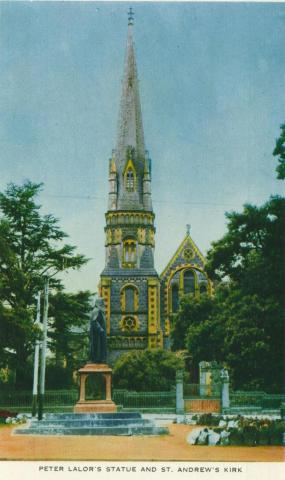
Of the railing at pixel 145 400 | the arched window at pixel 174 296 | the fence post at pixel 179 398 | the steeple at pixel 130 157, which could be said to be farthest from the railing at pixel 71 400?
the steeple at pixel 130 157

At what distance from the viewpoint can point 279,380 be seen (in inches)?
934

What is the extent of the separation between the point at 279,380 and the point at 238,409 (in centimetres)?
753

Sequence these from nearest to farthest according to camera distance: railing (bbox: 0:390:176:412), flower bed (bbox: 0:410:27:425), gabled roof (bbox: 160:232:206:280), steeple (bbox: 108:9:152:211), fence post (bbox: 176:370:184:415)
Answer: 1. flower bed (bbox: 0:410:27:425)
2. railing (bbox: 0:390:176:412)
3. fence post (bbox: 176:370:184:415)
4. gabled roof (bbox: 160:232:206:280)
5. steeple (bbox: 108:9:152:211)

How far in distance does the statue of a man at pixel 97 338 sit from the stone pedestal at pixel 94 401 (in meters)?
0.26

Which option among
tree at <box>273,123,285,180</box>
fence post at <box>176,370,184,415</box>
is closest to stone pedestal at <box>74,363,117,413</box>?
tree at <box>273,123,285,180</box>

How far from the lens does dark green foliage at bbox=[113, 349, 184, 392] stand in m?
39.5

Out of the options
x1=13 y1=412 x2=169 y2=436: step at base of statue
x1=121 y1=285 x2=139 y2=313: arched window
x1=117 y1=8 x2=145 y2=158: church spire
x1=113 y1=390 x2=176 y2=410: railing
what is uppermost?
x1=117 y1=8 x2=145 y2=158: church spire

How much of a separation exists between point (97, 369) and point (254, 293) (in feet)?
24.9

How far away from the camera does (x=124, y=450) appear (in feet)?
46.3

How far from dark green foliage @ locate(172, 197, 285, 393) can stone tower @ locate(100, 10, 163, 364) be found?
835 inches

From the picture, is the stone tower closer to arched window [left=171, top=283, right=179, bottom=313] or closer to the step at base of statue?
arched window [left=171, top=283, right=179, bottom=313]

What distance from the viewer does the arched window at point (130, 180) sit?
5594 centimetres

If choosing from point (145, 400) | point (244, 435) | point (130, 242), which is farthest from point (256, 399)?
point (130, 242)

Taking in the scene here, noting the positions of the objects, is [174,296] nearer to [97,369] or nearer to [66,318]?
[66,318]
